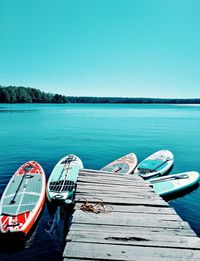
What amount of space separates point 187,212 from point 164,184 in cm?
160

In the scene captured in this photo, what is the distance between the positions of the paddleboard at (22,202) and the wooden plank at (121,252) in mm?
3505

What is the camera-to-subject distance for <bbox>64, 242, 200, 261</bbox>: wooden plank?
10.1ft

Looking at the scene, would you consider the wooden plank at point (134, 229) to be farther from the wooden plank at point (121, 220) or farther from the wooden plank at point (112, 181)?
the wooden plank at point (112, 181)

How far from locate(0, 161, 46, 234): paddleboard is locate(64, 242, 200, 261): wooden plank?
350 centimetres

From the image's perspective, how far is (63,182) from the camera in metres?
9.02

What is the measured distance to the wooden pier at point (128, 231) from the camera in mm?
3156

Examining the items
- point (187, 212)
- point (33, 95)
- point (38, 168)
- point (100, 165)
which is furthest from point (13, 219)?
point (33, 95)

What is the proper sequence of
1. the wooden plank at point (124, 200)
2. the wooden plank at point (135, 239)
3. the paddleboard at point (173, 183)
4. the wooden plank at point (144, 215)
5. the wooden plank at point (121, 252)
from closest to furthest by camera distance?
the wooden plank at point (121, 252) < the wooden plank at point (135, 239) < the wooden plank at point (144, 215) < the wooden plank at point (124, 200) < the paddleboard at point (173, 183)

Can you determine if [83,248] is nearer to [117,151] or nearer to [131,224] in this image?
[131,224]

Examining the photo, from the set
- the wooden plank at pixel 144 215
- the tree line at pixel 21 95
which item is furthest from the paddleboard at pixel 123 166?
the tree line at pixel 21 95

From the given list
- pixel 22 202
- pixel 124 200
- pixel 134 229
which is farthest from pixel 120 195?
pixel 22 202

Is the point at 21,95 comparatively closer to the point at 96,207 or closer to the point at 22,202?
the point at 22,202

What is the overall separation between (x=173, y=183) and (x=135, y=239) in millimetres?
7120

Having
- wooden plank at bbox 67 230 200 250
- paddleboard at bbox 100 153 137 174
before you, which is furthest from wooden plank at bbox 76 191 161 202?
paddleboard at bbox 100 153 137 174
